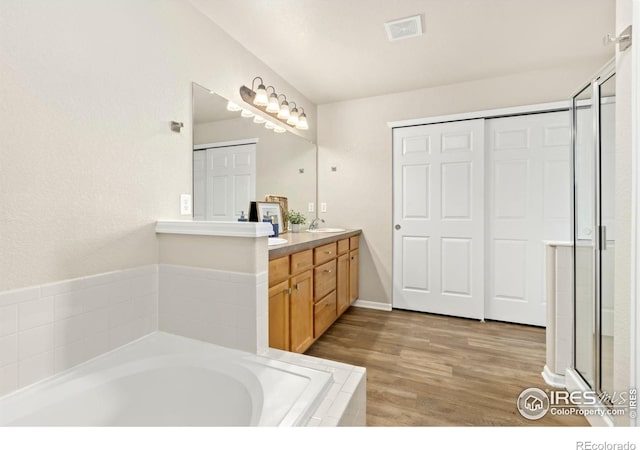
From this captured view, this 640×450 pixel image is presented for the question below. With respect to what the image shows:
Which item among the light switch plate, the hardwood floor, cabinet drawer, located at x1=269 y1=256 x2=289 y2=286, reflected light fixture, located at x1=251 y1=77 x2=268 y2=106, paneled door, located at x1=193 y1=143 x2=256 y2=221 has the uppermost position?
reflected light fixture, located at x1=251 y1=77 x2=268 y2=106

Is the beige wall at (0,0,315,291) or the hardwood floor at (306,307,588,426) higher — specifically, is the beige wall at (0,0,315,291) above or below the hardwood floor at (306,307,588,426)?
above

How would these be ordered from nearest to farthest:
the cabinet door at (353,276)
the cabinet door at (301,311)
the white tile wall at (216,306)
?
the white tile wall at (216,306) → the cabinet door at (301,311) → the cabinet door at (353,276)

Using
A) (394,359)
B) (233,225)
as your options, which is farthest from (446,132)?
(233,225)

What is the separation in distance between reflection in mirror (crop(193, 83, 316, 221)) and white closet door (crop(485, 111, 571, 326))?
6.42 feet

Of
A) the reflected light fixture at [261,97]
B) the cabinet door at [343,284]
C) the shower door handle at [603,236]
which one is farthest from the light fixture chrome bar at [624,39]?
the cabinet door at [343,284]

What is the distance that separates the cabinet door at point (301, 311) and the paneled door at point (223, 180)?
0.70 metres

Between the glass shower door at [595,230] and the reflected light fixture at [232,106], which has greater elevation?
the reflected light fixture at [232,106]

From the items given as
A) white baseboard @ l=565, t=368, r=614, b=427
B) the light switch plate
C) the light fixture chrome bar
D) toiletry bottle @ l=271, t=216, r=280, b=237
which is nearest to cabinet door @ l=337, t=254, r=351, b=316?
toiletry bottle @ l=271, t=216, r=280, b=237

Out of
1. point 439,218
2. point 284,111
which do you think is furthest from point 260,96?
point 439,218

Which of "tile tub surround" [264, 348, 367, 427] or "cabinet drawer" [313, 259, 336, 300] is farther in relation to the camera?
"cabinet drawer" [313, 259, 336, 300]

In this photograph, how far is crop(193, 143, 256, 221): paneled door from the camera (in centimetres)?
192

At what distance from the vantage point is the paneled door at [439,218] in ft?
9.76

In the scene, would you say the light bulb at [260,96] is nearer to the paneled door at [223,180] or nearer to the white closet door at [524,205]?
the paneled door at [223,180]

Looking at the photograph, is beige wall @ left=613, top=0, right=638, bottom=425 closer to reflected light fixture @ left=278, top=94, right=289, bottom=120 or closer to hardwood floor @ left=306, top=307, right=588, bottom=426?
hardwood floor @ left=306, top=307, right=588, bottom=426
